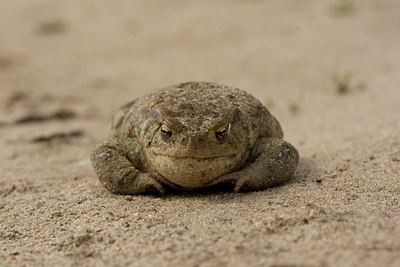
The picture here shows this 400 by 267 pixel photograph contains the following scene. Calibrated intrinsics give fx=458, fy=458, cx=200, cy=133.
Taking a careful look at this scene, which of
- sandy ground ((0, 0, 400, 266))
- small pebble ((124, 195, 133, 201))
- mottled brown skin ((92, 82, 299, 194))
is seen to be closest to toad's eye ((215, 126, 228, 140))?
mottled brown skin ((92, 82, 299, 194))

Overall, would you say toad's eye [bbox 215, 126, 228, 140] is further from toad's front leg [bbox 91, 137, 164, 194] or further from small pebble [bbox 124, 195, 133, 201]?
small pebble [bbox 124, 195, 133, 201]

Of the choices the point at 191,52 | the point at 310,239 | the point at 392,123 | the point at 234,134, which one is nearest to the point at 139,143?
the point at 234,134

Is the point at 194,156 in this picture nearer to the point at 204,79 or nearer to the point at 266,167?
the point at 266,167

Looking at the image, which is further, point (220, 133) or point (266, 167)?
point (266, 167)

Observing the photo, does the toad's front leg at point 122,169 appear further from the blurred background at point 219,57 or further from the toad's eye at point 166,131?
the blurred background at point 219,57

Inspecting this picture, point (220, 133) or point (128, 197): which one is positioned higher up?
point (220, 133)

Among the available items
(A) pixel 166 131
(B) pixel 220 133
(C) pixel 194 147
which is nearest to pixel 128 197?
(A) pixel 166 131

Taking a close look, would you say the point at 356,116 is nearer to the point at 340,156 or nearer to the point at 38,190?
the point at 340,156
